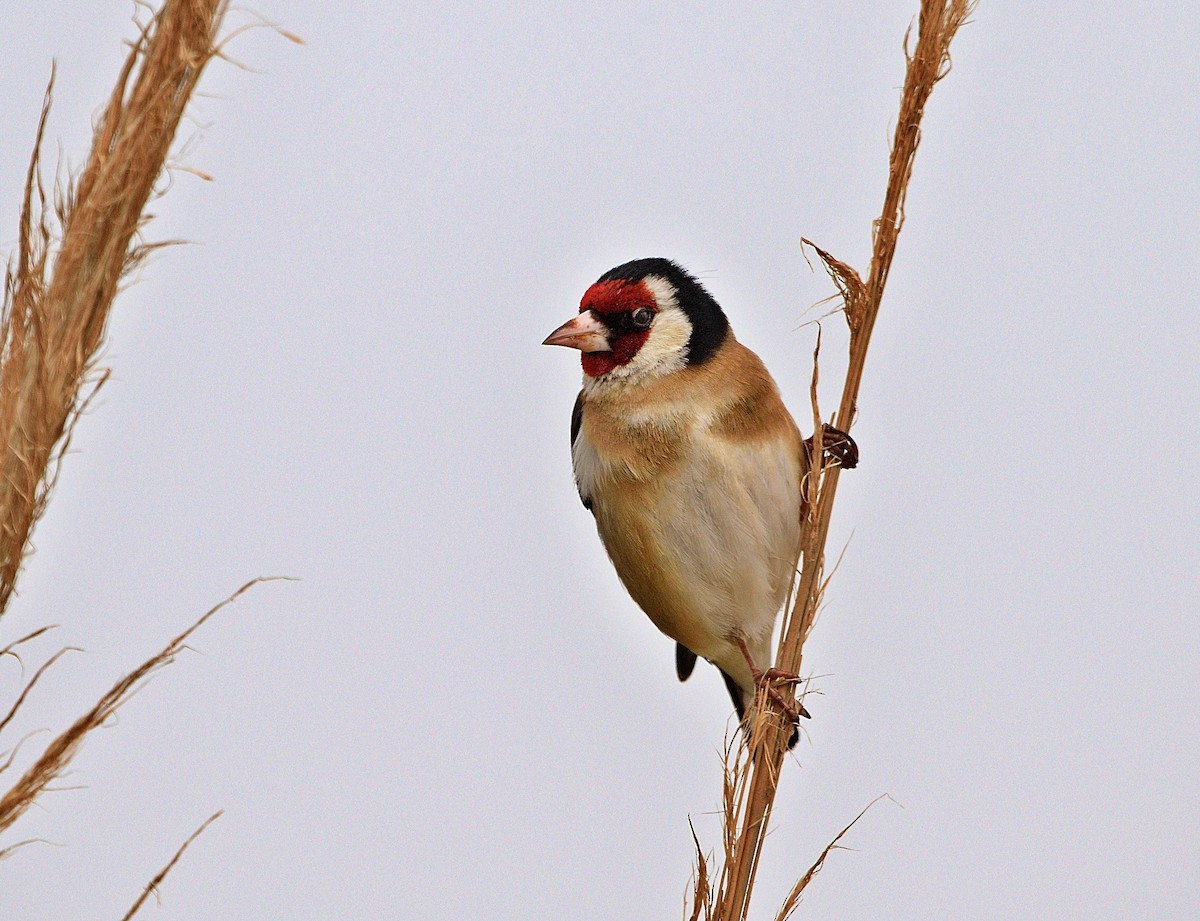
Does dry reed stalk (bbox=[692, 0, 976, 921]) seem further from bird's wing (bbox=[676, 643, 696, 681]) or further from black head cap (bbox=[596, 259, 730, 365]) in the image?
bird's wing (bbox=[676, 643, 696, 681])

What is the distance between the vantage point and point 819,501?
5.57 feet

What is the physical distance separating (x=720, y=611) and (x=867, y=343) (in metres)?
0.88

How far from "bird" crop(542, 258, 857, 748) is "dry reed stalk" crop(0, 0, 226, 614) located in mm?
1219

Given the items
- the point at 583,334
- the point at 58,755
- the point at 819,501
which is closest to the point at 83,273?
the point at 58,755

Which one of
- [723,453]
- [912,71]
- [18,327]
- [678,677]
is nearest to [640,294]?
[723,453]

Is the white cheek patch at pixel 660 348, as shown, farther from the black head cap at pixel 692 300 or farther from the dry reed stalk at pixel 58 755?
the dry reed stalk at pixel 58 755

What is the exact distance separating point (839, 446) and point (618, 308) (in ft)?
1.75

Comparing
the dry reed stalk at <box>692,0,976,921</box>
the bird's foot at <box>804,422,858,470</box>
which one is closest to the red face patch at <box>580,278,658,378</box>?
the bird's foot at <box>804,422,858,470</box>

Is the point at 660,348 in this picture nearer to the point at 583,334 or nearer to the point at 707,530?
the point at 583,334

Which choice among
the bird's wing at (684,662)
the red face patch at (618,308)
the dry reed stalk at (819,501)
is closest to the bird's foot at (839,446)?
the dry reed stalk at (819,501)

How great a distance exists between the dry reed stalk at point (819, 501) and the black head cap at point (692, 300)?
2.08 ft

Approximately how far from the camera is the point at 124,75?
107 cm

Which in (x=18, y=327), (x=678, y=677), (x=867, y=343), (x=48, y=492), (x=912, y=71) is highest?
(x=912, y=71)

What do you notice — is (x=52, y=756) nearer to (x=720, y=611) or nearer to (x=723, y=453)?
(x=723, y=453)
